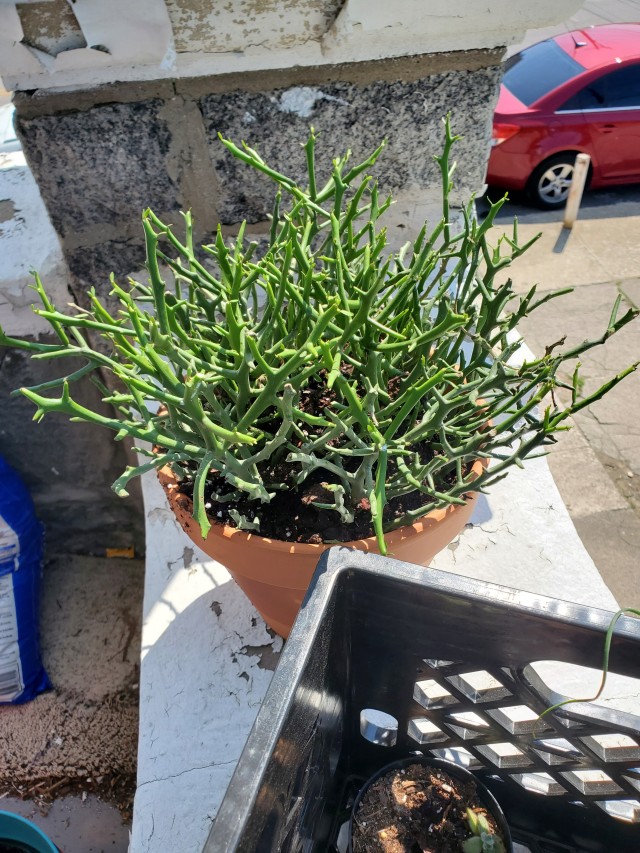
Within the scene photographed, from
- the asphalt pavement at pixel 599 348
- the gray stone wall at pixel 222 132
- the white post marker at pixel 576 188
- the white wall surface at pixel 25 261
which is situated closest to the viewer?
the gray stone wall at pixel 222 132

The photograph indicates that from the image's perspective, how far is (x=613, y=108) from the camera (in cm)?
366

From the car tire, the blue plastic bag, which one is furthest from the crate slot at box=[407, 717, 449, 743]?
the car tire

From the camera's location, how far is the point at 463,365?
803mm

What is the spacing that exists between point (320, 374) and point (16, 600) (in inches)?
36.1

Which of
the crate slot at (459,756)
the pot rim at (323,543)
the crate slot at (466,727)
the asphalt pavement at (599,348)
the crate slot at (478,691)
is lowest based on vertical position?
the asphalt pavement at (599,348)

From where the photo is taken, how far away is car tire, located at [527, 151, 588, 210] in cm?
381

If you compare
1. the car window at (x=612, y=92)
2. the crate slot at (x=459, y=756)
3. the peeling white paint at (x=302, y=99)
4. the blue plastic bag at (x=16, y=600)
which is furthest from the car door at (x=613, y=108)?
the crate slot at (x=459, y=756)

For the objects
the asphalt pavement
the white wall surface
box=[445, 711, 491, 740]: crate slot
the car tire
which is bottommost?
the asphalt pavement

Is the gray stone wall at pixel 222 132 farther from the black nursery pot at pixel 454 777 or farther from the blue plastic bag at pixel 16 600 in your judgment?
the black nursery pot at pixel 454 777

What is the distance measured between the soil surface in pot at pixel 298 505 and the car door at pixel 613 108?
3.52 m

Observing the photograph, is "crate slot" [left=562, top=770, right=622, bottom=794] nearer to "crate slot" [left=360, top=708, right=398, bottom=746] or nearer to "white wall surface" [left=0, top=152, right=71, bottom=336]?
"crate slot" [left=360, top=708, right=398, bottom=746]

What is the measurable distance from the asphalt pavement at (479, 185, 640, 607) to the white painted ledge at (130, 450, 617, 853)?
0.09 m

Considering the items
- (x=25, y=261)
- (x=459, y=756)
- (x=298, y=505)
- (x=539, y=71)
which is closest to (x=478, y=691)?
(x=459, y=756)

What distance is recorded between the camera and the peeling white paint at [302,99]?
3.24ft
